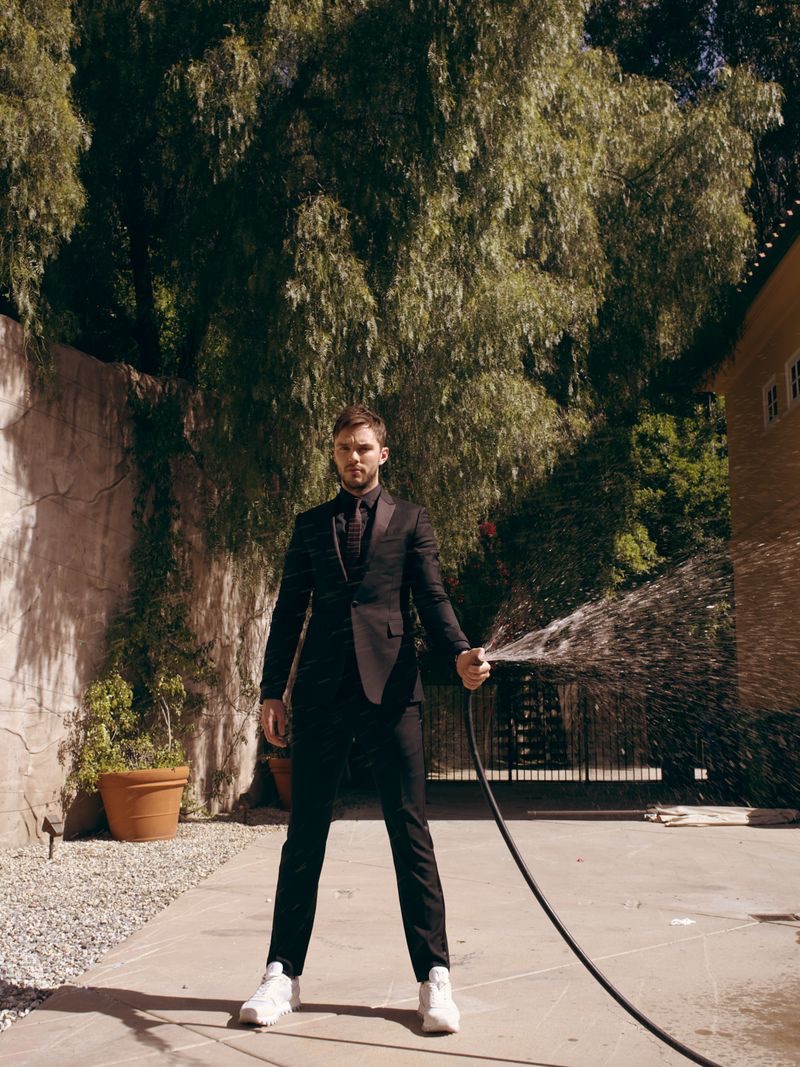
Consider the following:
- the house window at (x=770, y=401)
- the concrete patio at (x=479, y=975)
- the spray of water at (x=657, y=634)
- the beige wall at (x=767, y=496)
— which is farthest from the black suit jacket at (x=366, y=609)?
the house window at (x=770, y=401)

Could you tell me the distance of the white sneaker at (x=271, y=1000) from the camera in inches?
Answer: 117

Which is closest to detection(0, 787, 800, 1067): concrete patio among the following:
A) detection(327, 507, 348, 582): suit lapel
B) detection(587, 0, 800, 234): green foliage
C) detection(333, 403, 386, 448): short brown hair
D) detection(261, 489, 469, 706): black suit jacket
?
detection(261, 489, 469, 706): black suit jacket

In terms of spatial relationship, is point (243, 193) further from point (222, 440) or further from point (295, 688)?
point (295, 688)

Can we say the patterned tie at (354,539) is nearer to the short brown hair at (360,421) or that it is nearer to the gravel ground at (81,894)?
the short brown hair at (360,421)

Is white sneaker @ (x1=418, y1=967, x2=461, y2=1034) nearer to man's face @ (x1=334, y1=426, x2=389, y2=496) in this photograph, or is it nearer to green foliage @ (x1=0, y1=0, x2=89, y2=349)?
man's face @ (x1=334, y1=426, x2=389, y2=496)

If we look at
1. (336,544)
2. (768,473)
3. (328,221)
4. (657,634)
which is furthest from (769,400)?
(336,544)

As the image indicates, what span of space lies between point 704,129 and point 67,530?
284 inches

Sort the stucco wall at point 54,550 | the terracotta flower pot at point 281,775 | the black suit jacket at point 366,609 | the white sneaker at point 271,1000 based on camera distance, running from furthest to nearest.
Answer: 1. the terracotta flower pot at point 281,775
2. the stucco wall at point 54,550
3. the black suit jacket at point 366,609
4. the white sneaker at point 271,1000

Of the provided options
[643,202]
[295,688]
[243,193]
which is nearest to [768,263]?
[643,202]

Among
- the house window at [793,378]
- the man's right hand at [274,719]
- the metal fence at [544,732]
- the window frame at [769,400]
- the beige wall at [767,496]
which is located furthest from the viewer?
the metal fence at [544,732]

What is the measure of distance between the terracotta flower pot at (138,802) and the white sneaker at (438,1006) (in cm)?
403

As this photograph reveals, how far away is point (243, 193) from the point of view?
23.0ft

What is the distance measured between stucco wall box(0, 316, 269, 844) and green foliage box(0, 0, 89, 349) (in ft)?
1.30

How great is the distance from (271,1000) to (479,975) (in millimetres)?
877
